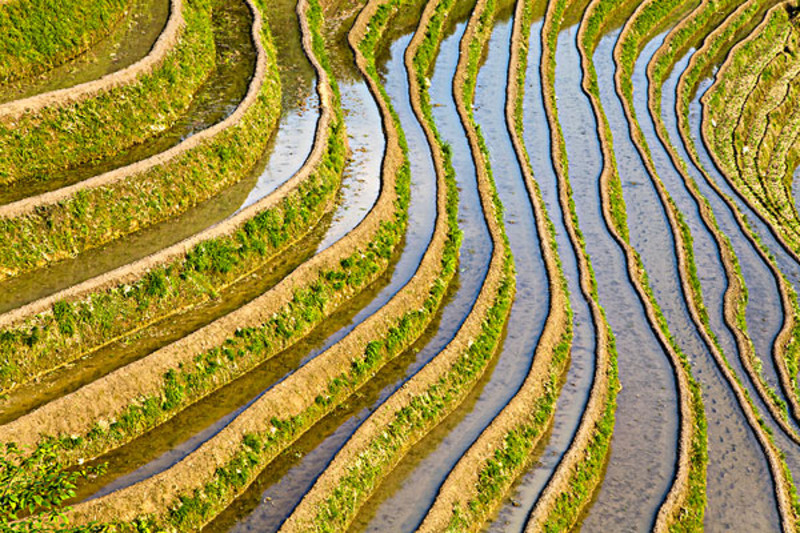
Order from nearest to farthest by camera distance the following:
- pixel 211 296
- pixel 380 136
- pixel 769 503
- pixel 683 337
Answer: pixel 769 503, pixel 211 296, pixel 683 337, pixel 380 136

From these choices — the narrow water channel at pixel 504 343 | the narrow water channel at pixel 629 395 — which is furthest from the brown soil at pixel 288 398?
the narrow water channel at pixel 629 395

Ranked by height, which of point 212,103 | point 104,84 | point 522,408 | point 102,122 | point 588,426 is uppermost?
point 212,103

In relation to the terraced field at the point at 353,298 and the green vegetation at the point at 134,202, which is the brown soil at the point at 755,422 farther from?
the green vegetation at the point at 134,202

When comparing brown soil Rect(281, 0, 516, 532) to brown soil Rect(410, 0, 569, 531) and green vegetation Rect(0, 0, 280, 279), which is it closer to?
brown soil Rect(410, 0, 569, 531)

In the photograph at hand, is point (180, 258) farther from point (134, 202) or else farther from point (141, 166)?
point (141, 166)

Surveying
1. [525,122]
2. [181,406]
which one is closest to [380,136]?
[525,122]

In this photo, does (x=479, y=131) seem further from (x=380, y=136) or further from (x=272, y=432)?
(x=272, y=432)

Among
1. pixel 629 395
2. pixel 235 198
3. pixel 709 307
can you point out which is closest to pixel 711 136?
pixel 709 307
